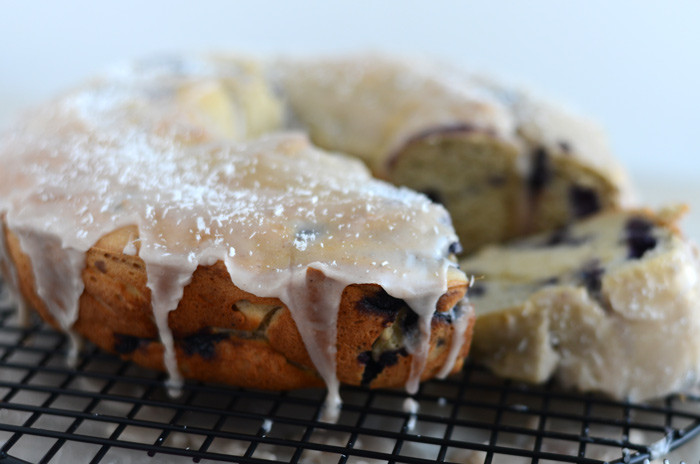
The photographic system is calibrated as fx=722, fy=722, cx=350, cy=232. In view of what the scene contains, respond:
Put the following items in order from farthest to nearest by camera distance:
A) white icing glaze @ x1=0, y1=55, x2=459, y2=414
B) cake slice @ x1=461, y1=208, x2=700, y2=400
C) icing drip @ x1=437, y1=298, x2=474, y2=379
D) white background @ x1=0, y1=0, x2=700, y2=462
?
white background @ x1=0, y1=0, x2=700, y2=462
cake slice @ x1=461, y1=208, x2=700, y2=400
icing drip @ x1=437, y1=298, x2=474, y2=379
white icing glaze @ x1=0, y1=55, x2=459, y2=414

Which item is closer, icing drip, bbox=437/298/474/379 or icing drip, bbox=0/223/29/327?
icing drip, bbox=437/298/474/379

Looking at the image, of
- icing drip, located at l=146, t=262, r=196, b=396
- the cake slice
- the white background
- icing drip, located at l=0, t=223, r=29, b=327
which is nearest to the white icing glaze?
icing drip, located at l=146, t=262, r=196, b=396

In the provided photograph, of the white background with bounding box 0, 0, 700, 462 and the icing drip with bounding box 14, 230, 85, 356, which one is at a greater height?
the icing drip with bounding box 14, 230, 85, 356

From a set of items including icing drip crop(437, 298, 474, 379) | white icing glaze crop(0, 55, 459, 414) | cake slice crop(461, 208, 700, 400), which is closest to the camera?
white icing glaze crop(0, 55, 459, 414)

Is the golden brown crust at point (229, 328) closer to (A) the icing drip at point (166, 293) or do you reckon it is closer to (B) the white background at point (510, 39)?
(A) the icing drip at point (166, 293)

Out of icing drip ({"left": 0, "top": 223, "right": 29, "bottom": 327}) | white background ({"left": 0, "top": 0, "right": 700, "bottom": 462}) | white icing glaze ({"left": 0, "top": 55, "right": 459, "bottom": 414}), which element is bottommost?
white background ({"left": 0, "top": 0, "right": 700, "bottom": 462})

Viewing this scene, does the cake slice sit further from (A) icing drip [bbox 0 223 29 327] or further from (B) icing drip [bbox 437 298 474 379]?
(A) icing drip [bbox 0 223 29 327]

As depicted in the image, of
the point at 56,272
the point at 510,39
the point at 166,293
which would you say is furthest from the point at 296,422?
the point at 510,39
